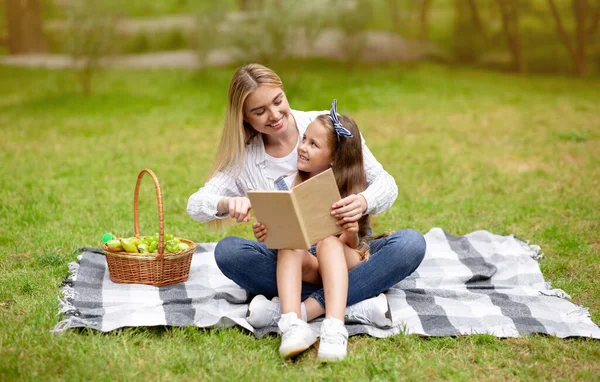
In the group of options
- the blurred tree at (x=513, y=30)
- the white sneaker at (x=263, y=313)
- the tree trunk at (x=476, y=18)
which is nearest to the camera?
the white sneaker at (x=263, y=313)

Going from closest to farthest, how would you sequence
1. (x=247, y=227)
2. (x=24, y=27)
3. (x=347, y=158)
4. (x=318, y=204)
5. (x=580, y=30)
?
(x=318, y=204) < (x=347, y=158) < (x=247, y=227) < (x=580, y=30) < (x=24, y=27)

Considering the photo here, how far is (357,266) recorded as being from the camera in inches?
144

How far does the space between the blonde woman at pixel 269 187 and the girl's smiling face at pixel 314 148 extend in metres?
0.17

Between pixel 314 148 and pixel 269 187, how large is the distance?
15.2 inches

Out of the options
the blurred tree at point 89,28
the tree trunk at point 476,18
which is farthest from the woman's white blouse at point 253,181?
the tree trunk at point 476,18

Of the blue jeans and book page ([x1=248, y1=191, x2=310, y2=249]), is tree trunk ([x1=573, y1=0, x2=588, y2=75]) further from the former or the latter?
book page ([x1=248, y1=191, x2=310, y2=249])

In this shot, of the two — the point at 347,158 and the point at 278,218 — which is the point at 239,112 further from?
the point at 278,218

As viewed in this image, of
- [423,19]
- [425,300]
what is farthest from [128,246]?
[423,19]

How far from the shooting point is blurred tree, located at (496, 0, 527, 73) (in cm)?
1390

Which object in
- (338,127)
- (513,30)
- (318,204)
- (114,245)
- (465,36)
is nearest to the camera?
(318,204)

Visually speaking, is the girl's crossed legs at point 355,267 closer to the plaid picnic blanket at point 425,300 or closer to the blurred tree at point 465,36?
the plaid picnic blanket at point 425,300

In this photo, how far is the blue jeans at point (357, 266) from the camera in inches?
142

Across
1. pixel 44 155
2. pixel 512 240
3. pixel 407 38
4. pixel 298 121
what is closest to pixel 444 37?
pixel 407 38

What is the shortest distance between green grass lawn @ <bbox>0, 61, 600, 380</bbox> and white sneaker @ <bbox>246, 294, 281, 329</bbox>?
0.08 metres
